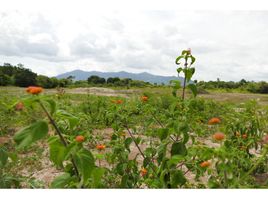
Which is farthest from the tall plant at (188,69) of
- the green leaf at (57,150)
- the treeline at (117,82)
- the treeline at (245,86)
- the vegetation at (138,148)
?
the treeline at (117,82)

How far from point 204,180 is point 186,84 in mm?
1357

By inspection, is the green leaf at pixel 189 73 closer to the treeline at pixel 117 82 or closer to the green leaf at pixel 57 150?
the green leaf at pixel 57 150

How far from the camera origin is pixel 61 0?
3.33ft

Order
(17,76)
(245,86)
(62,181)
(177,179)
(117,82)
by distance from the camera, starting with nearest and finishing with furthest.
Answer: (62,181) → (177,179) → (17,76) → (245,86) → (117,82)

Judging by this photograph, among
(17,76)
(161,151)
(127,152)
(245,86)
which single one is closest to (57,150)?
(161,151)

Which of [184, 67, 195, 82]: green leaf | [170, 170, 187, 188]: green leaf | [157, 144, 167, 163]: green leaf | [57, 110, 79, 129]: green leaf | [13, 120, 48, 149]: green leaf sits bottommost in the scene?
[170, 170, 187, 188]: green leaf

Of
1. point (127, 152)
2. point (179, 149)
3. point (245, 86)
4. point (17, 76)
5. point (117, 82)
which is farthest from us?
point (117, 82)

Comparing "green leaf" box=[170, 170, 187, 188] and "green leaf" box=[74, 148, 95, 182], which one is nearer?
"green leaf" box=[74, 148, 95, 182]

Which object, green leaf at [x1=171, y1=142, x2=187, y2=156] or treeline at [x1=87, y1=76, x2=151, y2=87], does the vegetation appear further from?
treeline at [x1=87, y1=76, x2=151, y2=87]

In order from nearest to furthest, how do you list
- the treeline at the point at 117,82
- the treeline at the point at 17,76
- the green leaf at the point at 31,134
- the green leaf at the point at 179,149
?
the green leaf at the point at 31,134 → the green leaf at the point at 179,149 → the treeline at the point at 17,76 → the treeline at the point at 117,82

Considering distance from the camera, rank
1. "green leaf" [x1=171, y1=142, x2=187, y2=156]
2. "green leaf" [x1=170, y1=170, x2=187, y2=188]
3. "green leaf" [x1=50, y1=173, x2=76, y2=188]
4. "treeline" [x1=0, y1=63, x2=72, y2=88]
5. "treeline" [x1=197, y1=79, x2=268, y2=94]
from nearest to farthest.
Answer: "green leaf" [x1=50, y1=173, x2=76, y2=188] → "green leaf" [x1=170, y1=170, x2=187, y2=188] → "green leaf" [x1=171, y1=142, x2=187, y2=156] → "treeline" [x1=0, y1=63, x2=72, y2=88] → "treeline" [x1=197, y1=79, x2=268, y2=94]

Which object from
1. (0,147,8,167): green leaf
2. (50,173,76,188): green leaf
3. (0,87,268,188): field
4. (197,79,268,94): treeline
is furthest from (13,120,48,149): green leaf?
(197,79,268,94): treeline

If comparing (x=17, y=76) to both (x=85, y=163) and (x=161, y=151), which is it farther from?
(x=85, y=163)
